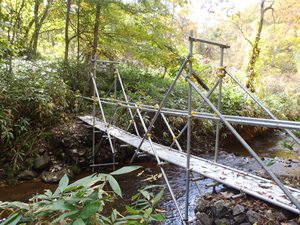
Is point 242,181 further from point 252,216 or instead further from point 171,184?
point 171,184

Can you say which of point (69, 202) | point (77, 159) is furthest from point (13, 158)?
point (69, 202)

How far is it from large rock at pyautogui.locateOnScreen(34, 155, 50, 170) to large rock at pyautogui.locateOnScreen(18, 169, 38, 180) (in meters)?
0.14

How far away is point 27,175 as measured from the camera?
5.12 metres

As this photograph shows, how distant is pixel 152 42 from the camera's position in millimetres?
7262

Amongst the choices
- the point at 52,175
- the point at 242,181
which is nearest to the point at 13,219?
the point at 242,181

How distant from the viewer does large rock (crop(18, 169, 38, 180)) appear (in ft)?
16.6

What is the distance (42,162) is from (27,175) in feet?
1.30

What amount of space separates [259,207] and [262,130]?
745 cm

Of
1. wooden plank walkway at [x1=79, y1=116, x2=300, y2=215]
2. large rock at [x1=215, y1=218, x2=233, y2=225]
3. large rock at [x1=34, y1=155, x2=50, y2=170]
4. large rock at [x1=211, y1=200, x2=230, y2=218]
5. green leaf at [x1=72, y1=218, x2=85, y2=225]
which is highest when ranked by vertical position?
green leaf at [x1=72, y1=218, x2=85, y2=225]

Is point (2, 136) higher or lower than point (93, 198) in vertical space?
lower

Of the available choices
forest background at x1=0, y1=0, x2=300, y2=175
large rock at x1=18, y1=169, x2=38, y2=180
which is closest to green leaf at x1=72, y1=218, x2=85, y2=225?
forest background at x1=0, y1=0, x2=300, y2=175

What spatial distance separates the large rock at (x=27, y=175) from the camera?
507 cm

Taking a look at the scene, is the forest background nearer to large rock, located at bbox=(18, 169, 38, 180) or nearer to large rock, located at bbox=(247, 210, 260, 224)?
large rock, located at bbox=(18, 169, 38, 180)

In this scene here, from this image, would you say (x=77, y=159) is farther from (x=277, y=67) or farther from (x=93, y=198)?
(x=277, y=67)
